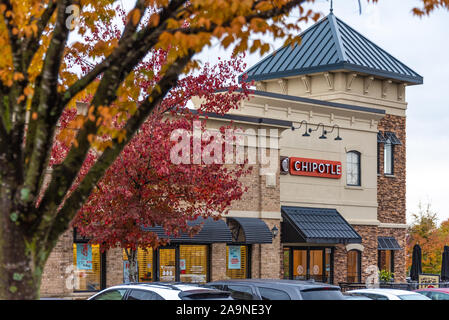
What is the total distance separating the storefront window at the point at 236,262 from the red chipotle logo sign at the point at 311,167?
13.2ft

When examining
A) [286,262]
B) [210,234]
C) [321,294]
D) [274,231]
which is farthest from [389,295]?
[286,262]

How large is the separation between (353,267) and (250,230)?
7956mm

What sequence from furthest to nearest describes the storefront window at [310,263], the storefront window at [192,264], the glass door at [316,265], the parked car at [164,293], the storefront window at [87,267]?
the glass door at [316,265] → the storefront window at [310,263] → the storefront window at [192,264] → the storefront window at [87,267] → the parked car at [164,293]

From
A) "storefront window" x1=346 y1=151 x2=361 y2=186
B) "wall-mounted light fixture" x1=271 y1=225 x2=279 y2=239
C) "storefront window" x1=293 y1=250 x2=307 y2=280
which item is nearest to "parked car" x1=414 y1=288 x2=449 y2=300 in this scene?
"wall-mounted light fixture" x1=271 y1=225 x2=279 y2=239

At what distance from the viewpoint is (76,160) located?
8.39m

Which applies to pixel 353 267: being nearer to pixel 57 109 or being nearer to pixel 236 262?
pixel 236 262

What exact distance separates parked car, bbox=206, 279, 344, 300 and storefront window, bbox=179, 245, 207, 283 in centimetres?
1145

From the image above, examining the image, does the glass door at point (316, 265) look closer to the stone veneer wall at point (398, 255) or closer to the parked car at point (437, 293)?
the stone veneer wall at point (398, 255)

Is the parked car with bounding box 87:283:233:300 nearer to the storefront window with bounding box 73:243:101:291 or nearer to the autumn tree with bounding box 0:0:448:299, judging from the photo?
the autumn tree with bounding box 0:0:448:299

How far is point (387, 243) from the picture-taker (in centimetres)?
3569

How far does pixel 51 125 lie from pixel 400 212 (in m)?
30.5

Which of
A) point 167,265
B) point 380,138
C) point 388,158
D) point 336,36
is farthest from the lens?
point 336,36

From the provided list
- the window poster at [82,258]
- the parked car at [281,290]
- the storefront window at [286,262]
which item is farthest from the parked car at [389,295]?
the storefront window at [286,262]

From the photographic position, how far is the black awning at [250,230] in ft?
89.0
